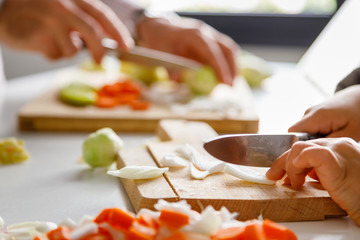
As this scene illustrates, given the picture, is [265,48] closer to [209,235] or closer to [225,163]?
[225,163]

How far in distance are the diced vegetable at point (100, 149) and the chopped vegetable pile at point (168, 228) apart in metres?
0.38

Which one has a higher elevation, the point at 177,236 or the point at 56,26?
the point at 56,26

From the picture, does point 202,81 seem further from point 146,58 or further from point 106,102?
point 106,102

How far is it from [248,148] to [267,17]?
2037 mm

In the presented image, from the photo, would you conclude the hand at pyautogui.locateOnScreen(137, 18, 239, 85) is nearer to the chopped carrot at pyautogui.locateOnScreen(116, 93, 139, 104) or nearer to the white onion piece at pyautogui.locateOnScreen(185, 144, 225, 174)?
the chopped carrot at pyautogui.locateOnScreen(116, 93, 139, 104)

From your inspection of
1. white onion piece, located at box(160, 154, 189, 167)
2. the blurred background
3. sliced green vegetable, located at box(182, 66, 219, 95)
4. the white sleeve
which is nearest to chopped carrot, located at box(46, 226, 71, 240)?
white onion piece, located at box(160, 154, 189, 167)

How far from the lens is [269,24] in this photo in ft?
9.69

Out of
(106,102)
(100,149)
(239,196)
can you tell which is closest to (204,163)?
(239,196)

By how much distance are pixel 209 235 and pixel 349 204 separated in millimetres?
284

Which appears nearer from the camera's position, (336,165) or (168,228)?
(168,228)

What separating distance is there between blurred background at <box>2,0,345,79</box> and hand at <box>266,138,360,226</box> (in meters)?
2.10

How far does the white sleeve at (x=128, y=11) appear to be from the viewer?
7.32 ft

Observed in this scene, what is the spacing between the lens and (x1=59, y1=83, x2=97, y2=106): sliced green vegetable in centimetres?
165

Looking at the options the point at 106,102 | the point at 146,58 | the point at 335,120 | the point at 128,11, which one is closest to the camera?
the point at 335,120
